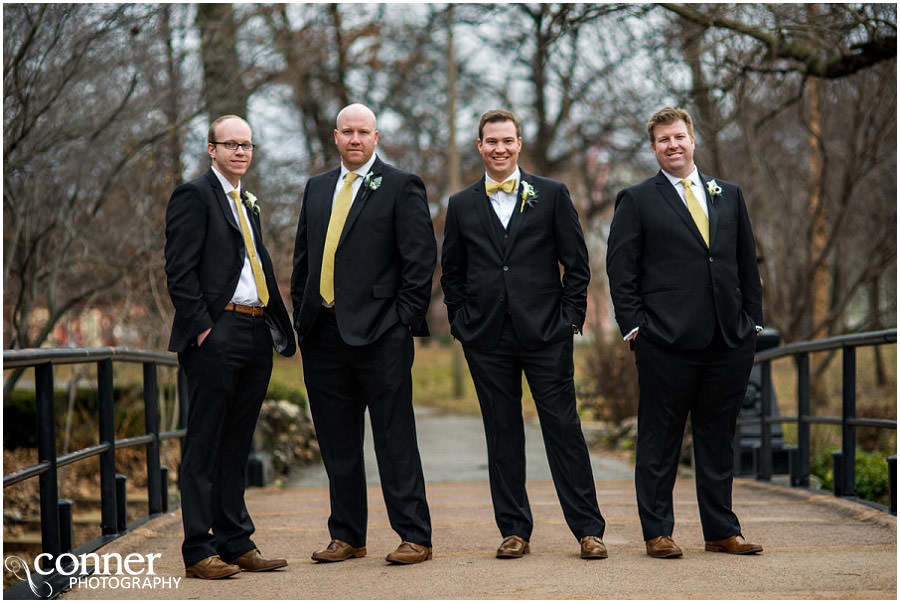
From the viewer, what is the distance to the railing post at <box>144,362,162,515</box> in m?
6.32

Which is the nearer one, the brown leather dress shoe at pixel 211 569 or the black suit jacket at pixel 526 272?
the brown leather dress shoe at pixel 211 569

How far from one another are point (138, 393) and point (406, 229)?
25.2 ft

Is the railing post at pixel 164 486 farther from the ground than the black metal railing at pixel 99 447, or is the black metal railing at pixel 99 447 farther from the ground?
the black metal railing at pixel 99 447

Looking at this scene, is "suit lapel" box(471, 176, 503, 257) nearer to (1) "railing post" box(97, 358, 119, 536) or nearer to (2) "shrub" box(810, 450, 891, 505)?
(1) "railing post" box(97, 358, 119, 536)

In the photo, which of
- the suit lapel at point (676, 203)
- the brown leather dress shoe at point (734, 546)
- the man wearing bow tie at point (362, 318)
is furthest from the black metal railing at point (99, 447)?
the brown leather dress shoe at point (734, 546)

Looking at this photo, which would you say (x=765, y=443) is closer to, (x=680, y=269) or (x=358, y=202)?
(x=680, y=269)

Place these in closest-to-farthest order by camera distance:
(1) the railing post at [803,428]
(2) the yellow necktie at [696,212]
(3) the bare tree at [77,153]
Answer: (2) the yellow necktie at [696,212] → (1) the railing post at [803,428] → (3) the bare tree at [77,153]

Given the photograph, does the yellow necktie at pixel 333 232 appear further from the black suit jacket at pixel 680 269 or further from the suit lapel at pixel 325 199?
the black suit jacket at pixel 680 269

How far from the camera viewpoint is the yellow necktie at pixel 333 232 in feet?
15.8

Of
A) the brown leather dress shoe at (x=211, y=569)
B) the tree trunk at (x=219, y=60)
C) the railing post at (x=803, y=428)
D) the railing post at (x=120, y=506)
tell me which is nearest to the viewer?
the brown leather dress shoe at (x=211, y=569)

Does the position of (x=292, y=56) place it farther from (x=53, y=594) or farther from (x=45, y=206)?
(x=53, y=594)

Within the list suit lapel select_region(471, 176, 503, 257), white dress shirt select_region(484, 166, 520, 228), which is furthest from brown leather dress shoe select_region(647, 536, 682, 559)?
white dress shirt select_region(484, 166, 520, 228)

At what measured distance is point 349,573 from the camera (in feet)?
14.7

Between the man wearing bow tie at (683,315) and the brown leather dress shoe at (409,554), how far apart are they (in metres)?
0.99
